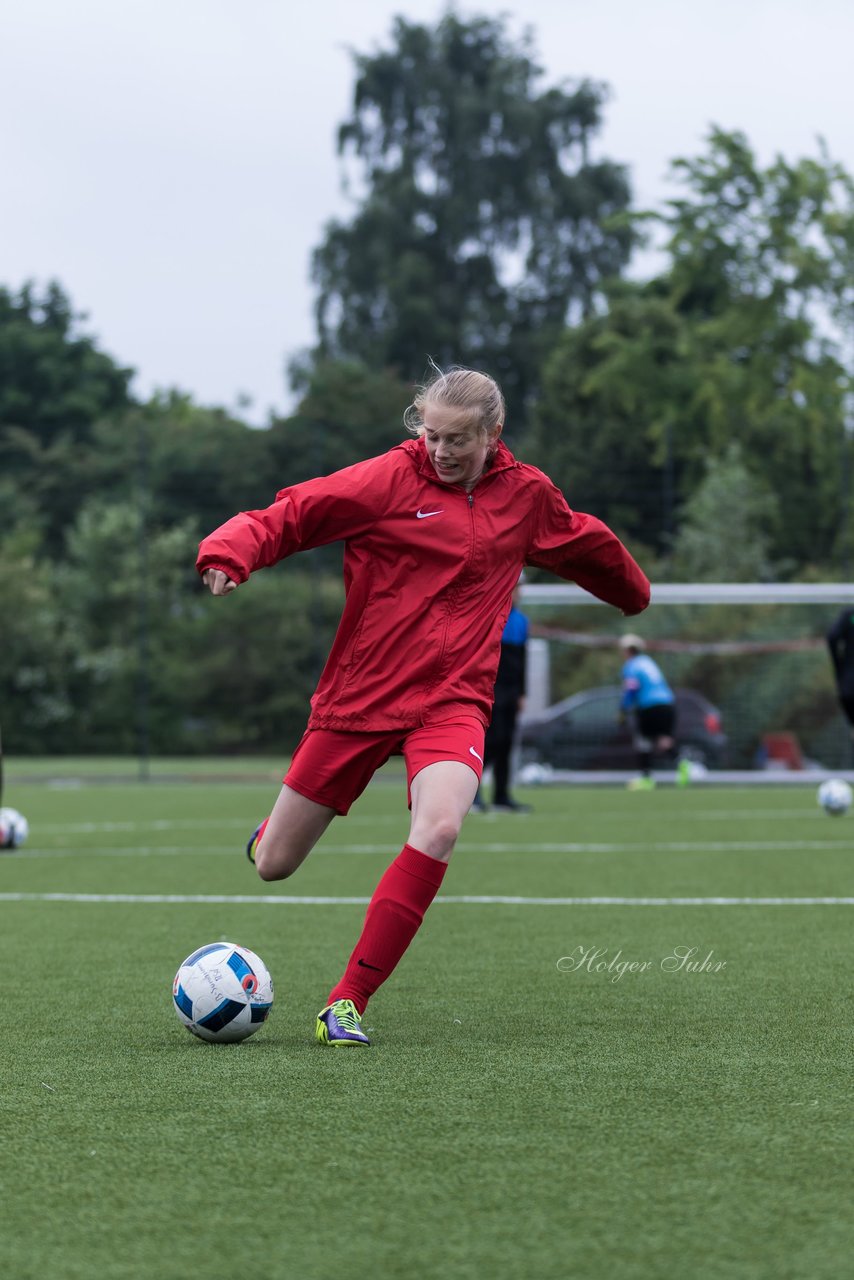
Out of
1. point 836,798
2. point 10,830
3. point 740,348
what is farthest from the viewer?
point 740,348

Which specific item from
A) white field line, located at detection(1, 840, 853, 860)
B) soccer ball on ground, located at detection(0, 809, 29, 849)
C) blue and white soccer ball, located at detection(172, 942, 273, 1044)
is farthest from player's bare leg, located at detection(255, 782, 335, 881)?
soccer ball on ground, located at detection(0, 809, 29, 849)

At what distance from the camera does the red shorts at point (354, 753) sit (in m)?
4.92

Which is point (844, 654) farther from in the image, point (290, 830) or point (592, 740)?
point (290, 830)

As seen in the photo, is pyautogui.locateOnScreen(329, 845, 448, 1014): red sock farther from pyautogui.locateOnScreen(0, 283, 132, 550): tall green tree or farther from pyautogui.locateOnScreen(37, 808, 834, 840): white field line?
pyautogui.locateOnScreen(0, 283, 132, 550): tall green tree

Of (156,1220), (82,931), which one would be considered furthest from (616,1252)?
(82,931)

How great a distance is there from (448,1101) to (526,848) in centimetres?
790

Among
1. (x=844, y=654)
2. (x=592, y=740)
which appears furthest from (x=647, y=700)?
(x=844, y=654)

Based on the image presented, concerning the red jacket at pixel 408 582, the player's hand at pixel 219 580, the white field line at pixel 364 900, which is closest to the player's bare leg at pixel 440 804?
the red jacket at pixel 408 582

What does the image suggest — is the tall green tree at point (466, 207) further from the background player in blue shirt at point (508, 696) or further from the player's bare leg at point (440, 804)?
the player's bare leg at point (440, 804)

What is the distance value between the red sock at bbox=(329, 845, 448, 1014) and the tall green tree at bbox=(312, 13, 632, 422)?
4420cm

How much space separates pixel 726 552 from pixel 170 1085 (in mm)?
28418

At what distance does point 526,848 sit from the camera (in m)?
11.8

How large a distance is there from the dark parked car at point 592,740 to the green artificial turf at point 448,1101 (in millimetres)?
15085

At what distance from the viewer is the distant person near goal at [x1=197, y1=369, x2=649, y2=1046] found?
486 cm
